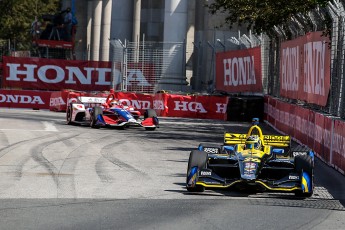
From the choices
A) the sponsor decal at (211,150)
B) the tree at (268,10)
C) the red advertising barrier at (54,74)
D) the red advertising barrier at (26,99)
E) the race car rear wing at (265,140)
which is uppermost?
the tree at (268,10)

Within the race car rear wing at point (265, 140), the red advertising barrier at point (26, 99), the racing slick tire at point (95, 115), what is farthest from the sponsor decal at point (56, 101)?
the race car rear wing at point (265, 140)

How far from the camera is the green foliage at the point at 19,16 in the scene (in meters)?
62.2

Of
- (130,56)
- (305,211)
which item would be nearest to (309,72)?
(305,211)

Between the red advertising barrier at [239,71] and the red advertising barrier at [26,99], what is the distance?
23.0 feet

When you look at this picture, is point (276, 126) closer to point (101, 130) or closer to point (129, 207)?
point (101, 130)

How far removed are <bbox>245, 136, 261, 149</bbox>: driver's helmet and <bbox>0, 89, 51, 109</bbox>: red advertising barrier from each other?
26.3 m

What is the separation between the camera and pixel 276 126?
2981 cm

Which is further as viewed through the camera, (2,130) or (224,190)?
(2,130)

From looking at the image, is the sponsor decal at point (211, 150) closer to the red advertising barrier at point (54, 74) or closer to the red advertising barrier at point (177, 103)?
the red advertising barrier at point (177, 103)

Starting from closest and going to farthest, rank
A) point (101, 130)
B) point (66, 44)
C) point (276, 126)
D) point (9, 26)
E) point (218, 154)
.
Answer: point (218, 154), point (101, 130), point (276, 126), point (66, 44), point (9, 26)

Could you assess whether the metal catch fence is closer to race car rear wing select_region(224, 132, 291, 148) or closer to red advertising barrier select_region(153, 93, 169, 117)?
red advertising barrier select_region(153, 93, 169, 117)

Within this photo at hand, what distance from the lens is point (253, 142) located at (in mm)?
15078

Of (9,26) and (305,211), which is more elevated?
(9,26)

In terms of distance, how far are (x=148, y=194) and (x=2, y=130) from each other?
1329 cm
